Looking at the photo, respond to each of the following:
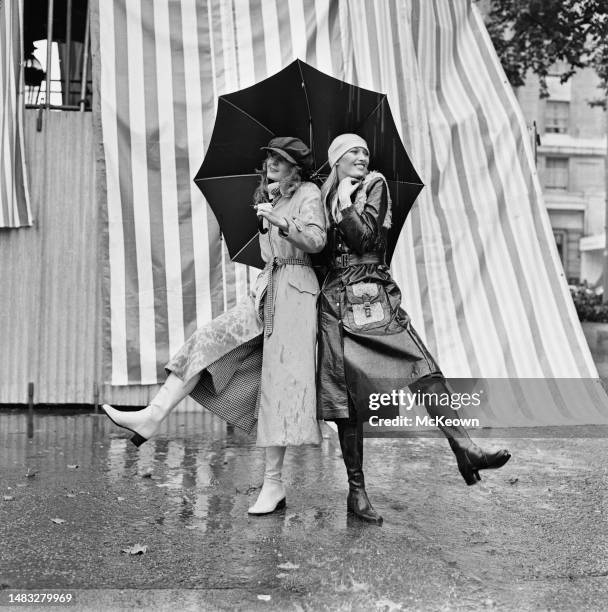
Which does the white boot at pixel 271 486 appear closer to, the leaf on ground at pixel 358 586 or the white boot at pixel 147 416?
the white boot at pixel 147 416

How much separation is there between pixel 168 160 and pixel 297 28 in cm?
157

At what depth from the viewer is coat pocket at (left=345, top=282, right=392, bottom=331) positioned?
420 centimetres

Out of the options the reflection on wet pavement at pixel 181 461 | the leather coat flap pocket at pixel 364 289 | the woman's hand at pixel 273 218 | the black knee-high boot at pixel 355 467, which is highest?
the woman's hand at pixel 273 218

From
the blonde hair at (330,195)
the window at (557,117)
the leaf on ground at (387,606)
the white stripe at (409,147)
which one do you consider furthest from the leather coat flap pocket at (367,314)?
the window at (557,117)

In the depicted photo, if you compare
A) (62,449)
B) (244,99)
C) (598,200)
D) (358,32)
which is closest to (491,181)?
(358,32)

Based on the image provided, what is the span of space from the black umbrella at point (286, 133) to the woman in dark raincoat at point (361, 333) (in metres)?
0.23

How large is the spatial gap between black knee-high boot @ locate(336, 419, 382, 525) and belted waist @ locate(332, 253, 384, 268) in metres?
0.81

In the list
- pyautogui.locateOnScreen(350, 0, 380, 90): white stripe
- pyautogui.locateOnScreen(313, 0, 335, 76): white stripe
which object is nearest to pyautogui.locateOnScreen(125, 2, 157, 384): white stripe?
pyautogui.locateOnScreen(313, 0, 335, 76): white stripe

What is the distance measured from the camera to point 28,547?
3871 mm

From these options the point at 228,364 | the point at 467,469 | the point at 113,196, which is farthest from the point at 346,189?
the point at 113,196

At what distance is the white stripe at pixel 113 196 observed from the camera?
7129 mm

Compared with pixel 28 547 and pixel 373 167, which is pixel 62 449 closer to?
pixel 28 547

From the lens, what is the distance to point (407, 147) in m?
6.91

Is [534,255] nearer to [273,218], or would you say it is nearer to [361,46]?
[361,46]
